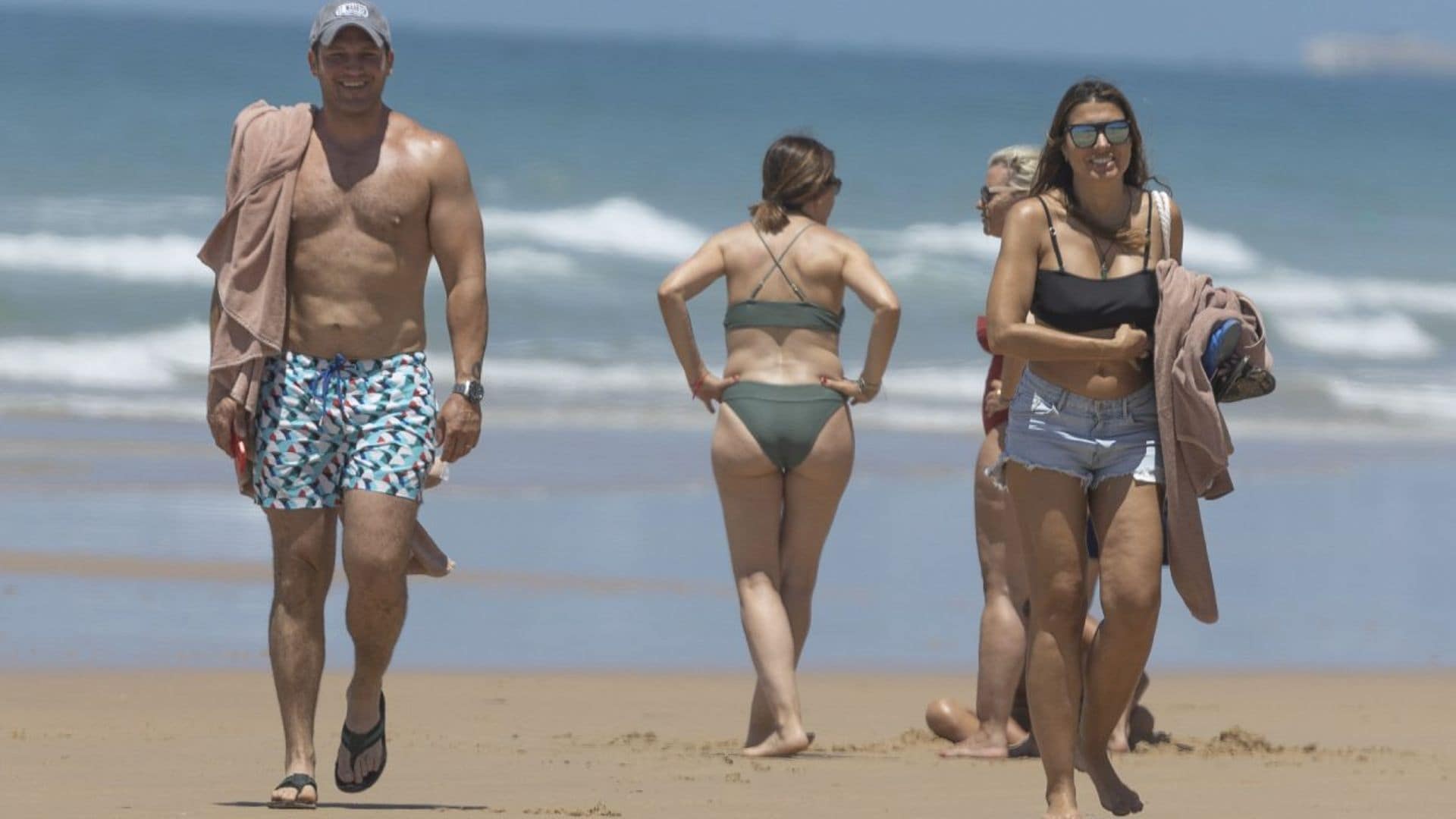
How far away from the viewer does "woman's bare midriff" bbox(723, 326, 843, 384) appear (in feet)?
23.8

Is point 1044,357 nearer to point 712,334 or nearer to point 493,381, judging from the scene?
point 493,381

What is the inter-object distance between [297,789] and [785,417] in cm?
221

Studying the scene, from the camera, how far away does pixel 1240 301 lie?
5.36 metres

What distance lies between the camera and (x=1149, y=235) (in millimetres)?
5430

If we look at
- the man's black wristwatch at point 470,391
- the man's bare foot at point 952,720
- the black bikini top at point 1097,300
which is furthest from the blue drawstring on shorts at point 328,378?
the man's bare foot at point 952,720

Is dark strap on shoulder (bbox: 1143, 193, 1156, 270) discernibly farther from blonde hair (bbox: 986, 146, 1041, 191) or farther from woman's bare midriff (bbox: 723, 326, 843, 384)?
woman's bare midriff (bbox: 723, 326, 843, 384)

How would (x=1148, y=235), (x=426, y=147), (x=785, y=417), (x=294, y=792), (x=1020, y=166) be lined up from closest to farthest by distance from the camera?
(x=1148, y=235), (x=294, y=792), (x=426, y=147), (x=1020, y=166), (x=785, y=417)

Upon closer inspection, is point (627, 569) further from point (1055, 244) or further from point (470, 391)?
point (1055, 244)

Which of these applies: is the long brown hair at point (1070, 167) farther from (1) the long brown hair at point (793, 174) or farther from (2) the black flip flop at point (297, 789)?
(2) the black flip flop at point (297, 789)

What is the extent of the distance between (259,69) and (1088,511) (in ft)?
132

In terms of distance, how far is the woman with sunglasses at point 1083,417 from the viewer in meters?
5.27

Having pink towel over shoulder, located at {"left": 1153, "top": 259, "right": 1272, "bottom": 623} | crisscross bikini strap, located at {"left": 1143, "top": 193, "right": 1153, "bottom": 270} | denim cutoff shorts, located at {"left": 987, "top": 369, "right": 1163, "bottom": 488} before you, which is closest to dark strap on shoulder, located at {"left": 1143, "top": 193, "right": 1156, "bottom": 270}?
crisscross bikini strap, located at {"left": 1143, "top": 193, "right": 1153, "bottom": 270}

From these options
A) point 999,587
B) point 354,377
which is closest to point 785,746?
point 999,587

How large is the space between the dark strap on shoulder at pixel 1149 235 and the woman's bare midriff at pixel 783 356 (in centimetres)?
195
